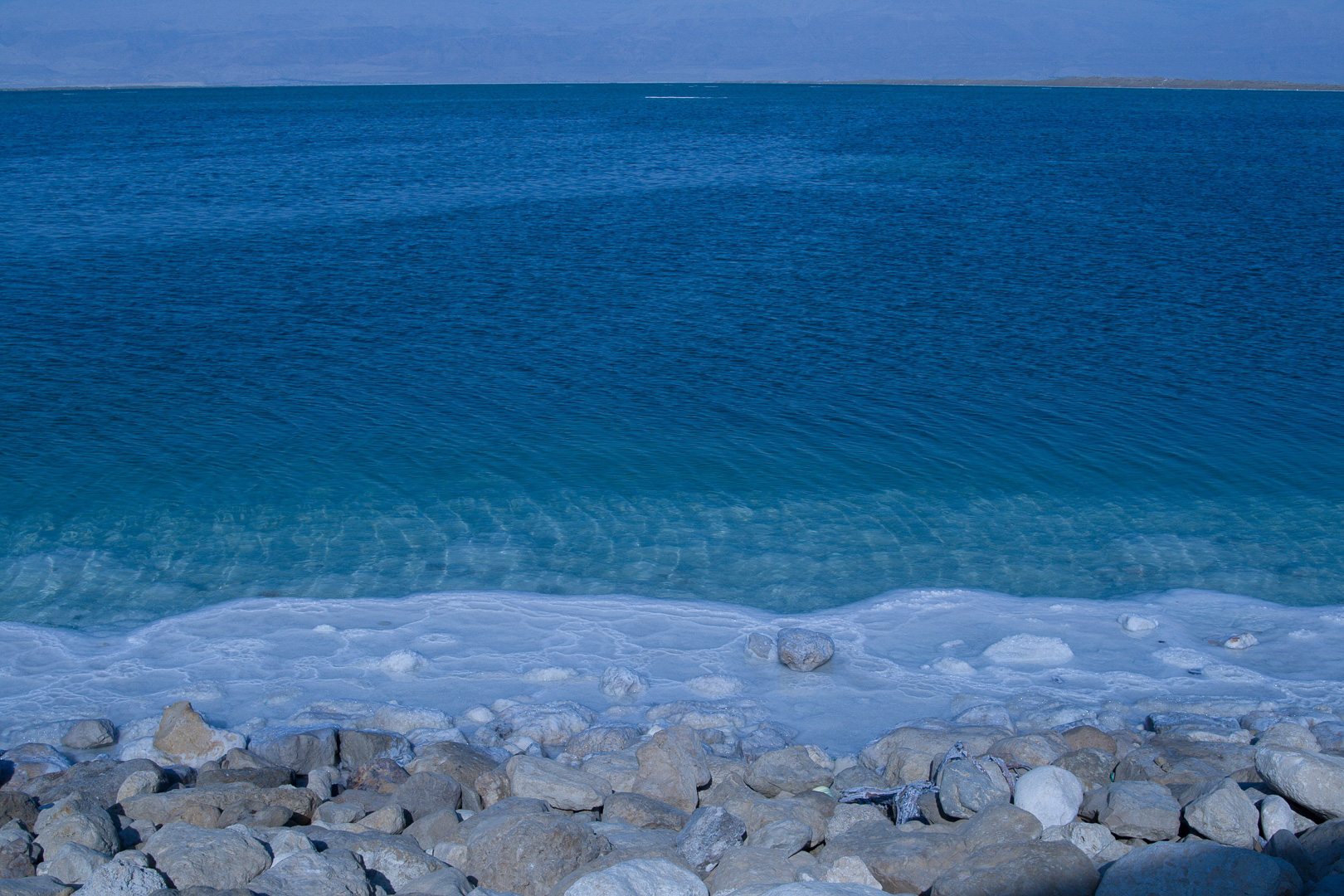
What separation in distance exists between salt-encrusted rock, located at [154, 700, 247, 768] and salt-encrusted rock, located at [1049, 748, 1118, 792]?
7.91m

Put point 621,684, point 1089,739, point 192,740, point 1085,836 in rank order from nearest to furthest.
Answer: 1. point 1085,836
2. point 1089,739
3. point 192,740
4. point 621,684

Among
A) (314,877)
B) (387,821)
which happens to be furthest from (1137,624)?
(314,877)

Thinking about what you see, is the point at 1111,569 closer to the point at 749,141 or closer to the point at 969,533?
the point at 969,533

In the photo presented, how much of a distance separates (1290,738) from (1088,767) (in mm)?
2554

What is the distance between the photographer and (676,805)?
30.1 ft

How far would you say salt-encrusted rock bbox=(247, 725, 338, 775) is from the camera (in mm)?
10281

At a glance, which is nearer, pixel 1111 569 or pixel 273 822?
pixel 273 822

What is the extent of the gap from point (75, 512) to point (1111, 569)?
55.6 ft

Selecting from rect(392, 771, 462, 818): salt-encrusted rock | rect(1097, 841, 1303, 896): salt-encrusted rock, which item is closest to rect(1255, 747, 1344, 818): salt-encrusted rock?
rect(1097, 841, 1303, 896): salt-encrusted rock

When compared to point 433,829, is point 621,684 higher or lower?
lower

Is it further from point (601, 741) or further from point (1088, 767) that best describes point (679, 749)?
point (1088, 767)

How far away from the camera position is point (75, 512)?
17844 mm

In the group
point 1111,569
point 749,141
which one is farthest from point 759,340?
point 749,141

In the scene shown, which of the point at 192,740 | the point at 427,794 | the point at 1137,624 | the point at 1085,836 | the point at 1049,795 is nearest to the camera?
the point at 1085,836
